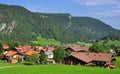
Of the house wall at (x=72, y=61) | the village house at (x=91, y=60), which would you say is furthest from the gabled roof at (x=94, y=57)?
the house wall at (x=72, y=61)

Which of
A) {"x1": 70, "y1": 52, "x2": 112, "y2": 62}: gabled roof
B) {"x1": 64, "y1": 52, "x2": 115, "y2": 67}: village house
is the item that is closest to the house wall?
{"x1": 64, "y1": 52, "x2": 115, "y2": 67}: village house

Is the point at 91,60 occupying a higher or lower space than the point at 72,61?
higher

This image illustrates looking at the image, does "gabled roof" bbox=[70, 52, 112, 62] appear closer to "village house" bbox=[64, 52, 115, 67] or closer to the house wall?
"village house" bbox=[64, 52, 115, 67]

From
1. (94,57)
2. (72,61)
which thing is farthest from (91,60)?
(72,61)

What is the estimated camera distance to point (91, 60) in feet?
321

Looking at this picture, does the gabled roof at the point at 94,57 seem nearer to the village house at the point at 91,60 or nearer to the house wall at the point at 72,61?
the village house at the point at 91,60

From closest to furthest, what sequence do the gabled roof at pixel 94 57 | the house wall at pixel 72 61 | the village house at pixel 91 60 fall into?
1. the village house at pixel 91 60
2. the gabled roof at pixel 94 57
3. the house wall at pixel 72 61

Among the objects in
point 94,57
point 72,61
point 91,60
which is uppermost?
point 94,57

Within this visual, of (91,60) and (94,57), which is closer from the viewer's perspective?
(91,60)

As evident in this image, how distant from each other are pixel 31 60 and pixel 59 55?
1004cm

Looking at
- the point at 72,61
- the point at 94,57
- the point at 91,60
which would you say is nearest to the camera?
the point at 91,60

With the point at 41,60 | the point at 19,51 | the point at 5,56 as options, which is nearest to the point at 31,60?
the point at 41,60

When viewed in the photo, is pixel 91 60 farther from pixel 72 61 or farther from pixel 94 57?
pixel 72 61

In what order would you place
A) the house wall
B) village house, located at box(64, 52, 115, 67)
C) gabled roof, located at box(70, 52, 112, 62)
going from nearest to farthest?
village house, located at box(64, 52, 115, 67) → gabled roof, located at box(70, 52, 112, 62) → the house wall
